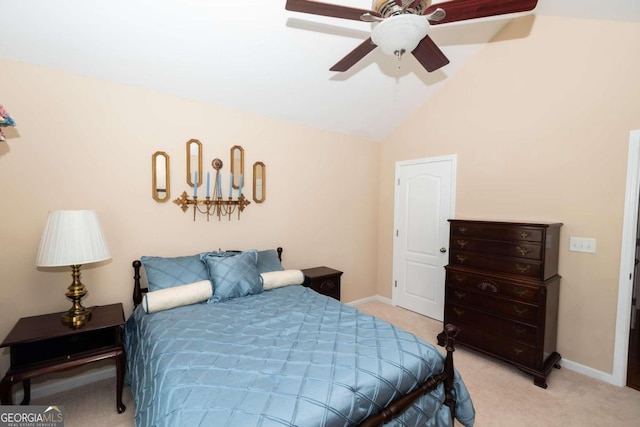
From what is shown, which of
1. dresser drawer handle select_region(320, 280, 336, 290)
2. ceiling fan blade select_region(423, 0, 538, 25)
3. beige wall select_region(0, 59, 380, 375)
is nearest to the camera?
ceiling fan blade select_region(423, 0, 538, 25)

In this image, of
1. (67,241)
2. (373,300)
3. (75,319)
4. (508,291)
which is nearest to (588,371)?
(508,291)

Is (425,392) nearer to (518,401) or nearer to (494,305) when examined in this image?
(518,401)

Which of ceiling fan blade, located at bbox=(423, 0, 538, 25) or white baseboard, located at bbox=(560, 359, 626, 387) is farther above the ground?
ceiling fan blade, located at bbox=(423, 0, 538, 25)

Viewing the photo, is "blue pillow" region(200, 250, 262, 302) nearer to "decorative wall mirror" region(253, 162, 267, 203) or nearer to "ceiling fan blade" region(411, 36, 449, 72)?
"decorative wall mirror" region(253, 162, 267, 203)

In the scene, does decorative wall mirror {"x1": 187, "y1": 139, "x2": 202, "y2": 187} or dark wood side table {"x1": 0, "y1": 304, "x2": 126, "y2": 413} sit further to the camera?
decorative wall mirror {"x1": 187, "y1": 139, "x2": 202, "y2": 187}

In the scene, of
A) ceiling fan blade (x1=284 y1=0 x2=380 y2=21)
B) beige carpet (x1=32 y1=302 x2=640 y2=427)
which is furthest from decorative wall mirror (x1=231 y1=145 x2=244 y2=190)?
beige carpet (x1=32 y1=302 x2=640 y2=427)

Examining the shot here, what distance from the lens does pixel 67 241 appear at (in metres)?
1.85

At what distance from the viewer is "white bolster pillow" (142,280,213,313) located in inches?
82.1

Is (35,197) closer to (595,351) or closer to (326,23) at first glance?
(326,23)

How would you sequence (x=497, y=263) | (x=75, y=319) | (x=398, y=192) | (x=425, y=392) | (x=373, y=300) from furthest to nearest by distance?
(x=373, y=300)
(x=398, y=192)
(x=497, y=263)
(x=75, y=319)
(x=425, y=392)

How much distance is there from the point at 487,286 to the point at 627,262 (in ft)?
3.36

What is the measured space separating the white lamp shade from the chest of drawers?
3.07 m

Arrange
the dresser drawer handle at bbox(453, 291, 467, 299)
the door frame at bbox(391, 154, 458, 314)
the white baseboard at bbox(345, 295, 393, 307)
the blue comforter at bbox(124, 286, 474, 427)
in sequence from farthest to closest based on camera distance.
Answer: the white baseboard at bbox(345, 295, 393, 307) < the door frame at bbox(391, 154, 458, 314) < the dresser drawer handle at bbox(453, 291, 467, 299) < the blue comforter at bbox(124, 286, 474, 427)

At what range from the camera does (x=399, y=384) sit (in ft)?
4.63
